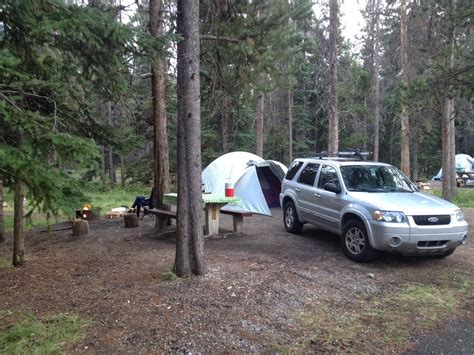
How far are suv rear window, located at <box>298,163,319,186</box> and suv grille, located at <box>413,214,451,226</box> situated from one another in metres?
2.82

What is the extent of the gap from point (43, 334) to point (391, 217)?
16.7ft

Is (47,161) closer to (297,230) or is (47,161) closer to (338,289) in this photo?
(338,289)

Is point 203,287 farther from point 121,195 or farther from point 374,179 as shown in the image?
point 121,195

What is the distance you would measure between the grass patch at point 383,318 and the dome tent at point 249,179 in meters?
7.40

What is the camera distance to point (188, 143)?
566cm

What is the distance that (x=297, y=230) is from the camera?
9.70 metres

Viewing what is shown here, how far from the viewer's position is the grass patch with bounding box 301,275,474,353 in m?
4.26

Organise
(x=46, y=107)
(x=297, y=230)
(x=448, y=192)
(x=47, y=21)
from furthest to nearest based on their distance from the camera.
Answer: (x=448, y=192), (x=297, y=230), (x=46, y=107), (x=47, y=21)

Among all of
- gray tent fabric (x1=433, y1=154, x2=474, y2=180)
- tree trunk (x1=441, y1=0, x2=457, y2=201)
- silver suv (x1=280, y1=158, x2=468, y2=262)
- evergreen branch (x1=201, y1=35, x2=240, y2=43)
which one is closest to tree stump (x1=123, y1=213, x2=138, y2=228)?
silver suv (x1=280, y1=158, x2=468, y2=262)

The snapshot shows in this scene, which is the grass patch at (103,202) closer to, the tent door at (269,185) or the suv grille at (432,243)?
the tent door at (269,185)

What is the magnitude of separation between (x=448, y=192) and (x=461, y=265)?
29.0 feet

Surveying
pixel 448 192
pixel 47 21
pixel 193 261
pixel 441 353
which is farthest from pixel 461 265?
pixel 448 192

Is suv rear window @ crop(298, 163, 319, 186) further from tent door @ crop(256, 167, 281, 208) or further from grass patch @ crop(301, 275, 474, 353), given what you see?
tent door @ crop(256, 167, 281, 208)

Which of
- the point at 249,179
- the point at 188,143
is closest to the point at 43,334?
the point at 188,143
